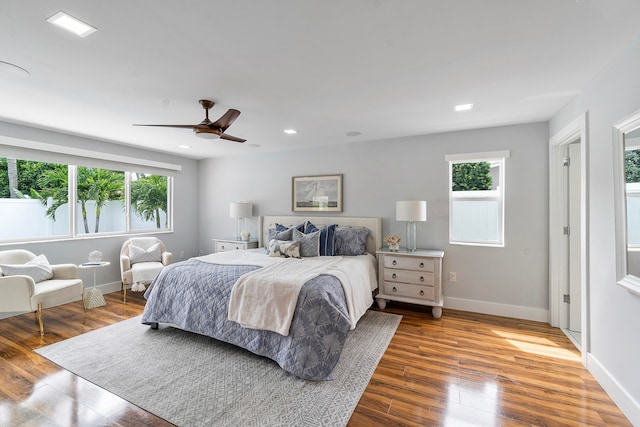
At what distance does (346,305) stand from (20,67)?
318 centimetres

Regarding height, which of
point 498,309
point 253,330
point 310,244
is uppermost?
point 310,244

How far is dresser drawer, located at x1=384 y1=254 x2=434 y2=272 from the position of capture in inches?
141

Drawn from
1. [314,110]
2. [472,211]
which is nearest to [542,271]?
[472,211]

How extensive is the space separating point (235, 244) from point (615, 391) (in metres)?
4.75

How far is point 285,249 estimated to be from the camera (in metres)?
3.85

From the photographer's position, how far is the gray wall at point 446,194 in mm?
3492

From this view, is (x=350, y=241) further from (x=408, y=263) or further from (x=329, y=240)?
(x=408, y=263)

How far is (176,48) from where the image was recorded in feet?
6.22

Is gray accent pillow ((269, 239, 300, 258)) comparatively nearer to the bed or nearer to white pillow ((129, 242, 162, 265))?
the bed

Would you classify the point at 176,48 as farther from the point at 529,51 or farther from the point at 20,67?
the point at 529,51

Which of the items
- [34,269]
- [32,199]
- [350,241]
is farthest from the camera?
[350,241]

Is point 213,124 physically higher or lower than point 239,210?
higher

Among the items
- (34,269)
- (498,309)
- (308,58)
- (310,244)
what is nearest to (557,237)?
(498,309)

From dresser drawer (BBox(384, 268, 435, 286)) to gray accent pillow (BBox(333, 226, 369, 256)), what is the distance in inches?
18.9
